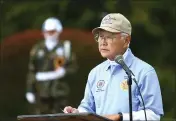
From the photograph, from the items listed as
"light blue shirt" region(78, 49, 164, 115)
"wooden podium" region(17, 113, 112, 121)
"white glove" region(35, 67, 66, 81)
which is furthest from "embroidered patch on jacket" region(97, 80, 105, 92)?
"white glove" region(35, 67, 66, 81)

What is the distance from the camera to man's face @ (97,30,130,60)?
614 cm

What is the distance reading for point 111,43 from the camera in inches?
242

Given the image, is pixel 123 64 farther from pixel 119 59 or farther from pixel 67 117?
pixel 67 117

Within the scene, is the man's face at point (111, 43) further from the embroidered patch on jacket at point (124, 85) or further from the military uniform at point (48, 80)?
the military uniform at point (48, 80)

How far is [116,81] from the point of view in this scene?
618 centimetres

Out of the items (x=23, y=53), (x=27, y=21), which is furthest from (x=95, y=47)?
(x=27, y=21)

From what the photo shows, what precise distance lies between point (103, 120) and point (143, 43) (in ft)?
37.9

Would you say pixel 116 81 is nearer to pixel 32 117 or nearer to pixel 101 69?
pixel 101 69

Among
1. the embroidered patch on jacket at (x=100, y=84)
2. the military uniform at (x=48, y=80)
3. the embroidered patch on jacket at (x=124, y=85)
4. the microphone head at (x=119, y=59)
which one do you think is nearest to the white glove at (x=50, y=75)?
the military uniform at (x=48, y=80)

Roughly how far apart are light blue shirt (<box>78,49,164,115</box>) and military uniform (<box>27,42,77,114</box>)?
6.48 meters

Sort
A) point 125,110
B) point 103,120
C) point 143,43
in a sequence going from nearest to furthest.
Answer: point 103,120
point 125,110
point 143,43

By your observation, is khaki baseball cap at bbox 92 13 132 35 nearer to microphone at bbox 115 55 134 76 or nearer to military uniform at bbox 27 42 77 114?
microphone at bbox 115 55 134 76

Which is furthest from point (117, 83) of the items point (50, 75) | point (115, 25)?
point (50, 75)

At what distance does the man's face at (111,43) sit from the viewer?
6137 millimetres
